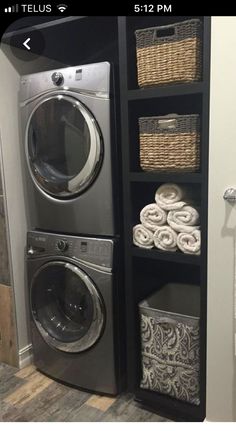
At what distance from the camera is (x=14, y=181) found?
1.75 metres

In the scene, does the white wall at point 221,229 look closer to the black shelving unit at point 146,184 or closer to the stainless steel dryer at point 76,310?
the black shelving unit at point 146,184

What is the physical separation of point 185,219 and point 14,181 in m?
0.93

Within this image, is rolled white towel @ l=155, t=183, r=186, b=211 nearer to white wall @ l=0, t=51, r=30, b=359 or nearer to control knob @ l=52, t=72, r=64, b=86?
control knob @ l=52, t=72, r=64, b=86

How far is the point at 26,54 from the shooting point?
1754mm

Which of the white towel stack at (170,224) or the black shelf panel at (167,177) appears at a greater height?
the black shelf panel at (167,177)

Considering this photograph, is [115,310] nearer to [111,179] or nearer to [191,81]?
[111,179]

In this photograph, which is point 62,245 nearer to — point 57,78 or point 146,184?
point 146,184

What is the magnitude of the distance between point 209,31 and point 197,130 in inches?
12.6

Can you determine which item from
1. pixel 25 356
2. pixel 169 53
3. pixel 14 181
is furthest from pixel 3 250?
pixel 169 53

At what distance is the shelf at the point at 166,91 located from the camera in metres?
1.19
